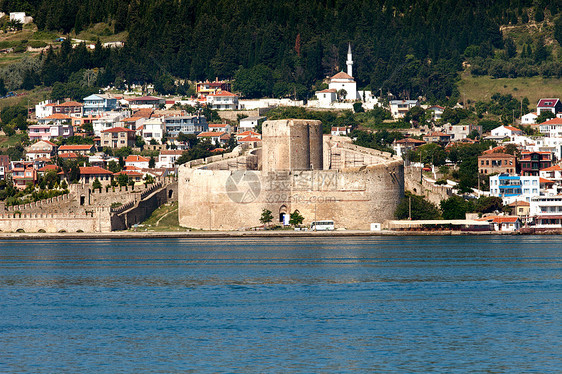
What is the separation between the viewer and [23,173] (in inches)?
3501

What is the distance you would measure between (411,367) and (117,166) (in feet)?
216

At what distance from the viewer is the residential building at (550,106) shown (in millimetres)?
108875

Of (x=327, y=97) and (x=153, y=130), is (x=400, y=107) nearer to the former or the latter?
(x=327, y=97)

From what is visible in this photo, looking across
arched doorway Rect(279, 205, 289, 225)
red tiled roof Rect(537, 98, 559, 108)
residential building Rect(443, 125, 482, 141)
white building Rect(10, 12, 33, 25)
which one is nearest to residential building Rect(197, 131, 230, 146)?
residential building Rect(443, 125, 482, 141)

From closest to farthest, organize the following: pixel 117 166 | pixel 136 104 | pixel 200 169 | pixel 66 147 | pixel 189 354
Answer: pixel 189 354 → pixel 200 169 → pixel 117 166 → pixel 66 147 → pixel 136 104

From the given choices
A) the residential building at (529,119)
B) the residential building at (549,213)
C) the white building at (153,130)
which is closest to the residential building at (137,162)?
the white building at (153,130)

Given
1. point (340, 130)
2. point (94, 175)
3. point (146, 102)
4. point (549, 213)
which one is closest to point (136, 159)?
point (94, 175)

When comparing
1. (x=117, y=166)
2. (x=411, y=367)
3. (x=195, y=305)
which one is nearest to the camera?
(x=411, y=367)

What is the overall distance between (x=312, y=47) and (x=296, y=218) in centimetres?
6239

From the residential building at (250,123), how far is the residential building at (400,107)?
11.9 meters

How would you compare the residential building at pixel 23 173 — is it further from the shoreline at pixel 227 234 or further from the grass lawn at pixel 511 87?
the grass lawn at pixel 511 87

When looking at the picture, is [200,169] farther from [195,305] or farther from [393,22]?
[393,22]

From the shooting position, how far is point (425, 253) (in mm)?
52562

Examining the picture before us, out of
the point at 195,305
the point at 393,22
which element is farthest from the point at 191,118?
the point at 195,305
